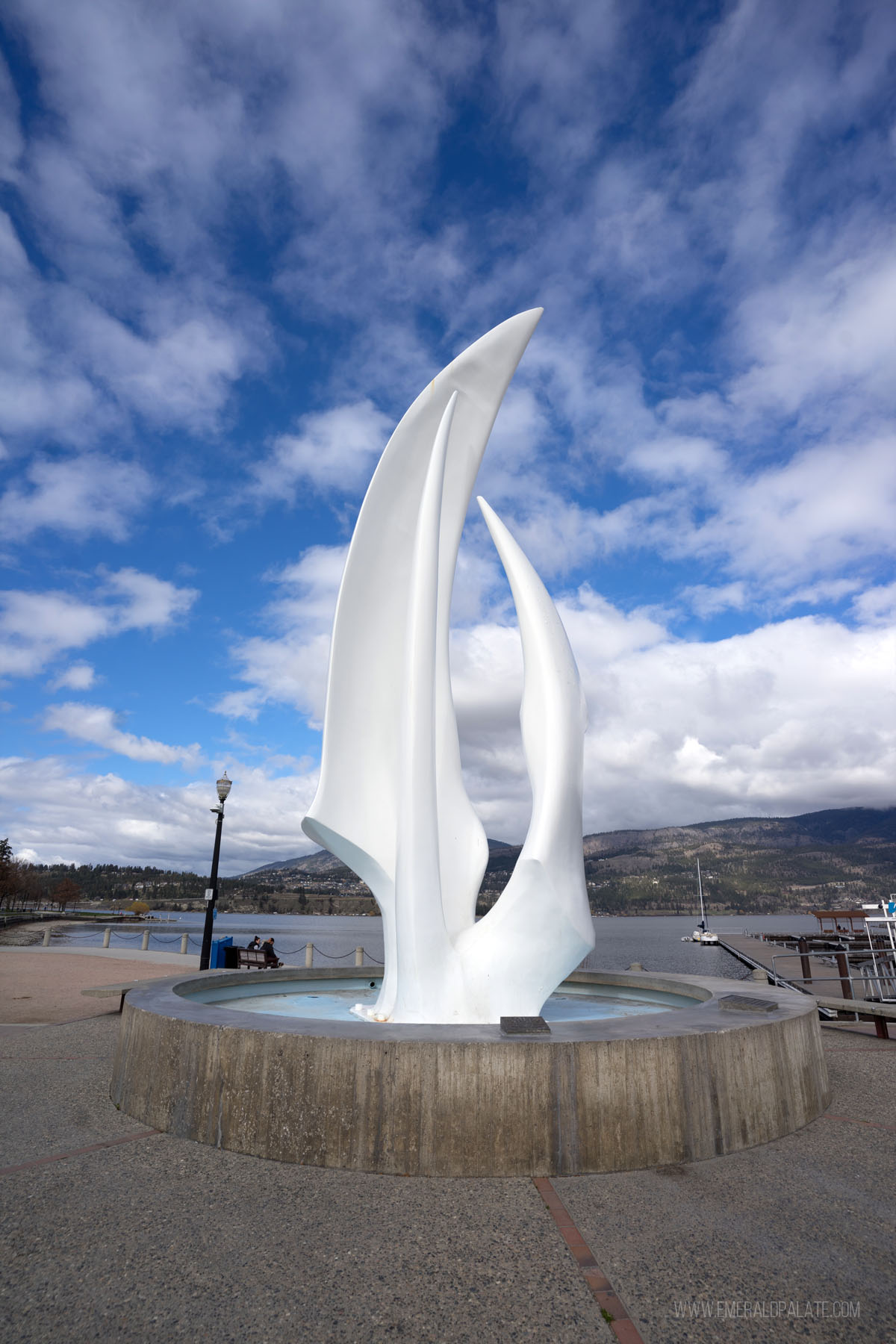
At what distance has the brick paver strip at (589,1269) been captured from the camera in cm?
292

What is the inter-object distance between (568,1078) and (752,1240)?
50.6 inches

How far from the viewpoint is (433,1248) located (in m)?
3.60

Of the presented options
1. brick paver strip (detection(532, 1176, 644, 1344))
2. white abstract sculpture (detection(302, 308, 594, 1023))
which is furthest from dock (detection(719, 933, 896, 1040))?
brick paver strip (detection(532, 1176, 644, 1344))

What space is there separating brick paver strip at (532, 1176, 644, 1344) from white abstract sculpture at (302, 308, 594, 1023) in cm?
314

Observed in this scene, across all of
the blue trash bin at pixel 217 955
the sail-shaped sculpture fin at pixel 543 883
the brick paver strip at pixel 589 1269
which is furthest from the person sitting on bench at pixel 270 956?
the brick paver strip at pixel 589 1269

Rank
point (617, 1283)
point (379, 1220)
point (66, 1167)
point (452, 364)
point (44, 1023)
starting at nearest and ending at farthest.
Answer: point (617, 1283) < point (379, 1220) < point (66, 1167) < point (452, 364) < point (44, 1023)

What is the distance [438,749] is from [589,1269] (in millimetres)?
6089

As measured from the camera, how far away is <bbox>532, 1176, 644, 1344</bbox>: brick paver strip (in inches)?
115

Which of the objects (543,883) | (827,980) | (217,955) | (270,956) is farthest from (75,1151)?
(827,980)

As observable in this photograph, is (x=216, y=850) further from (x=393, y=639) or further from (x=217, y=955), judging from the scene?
(x=393, y=639)

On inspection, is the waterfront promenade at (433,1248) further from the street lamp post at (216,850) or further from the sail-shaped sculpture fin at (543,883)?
the street lamp post at (216,850)

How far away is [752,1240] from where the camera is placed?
12.1 feet

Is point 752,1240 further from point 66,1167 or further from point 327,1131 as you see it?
point 66,1167

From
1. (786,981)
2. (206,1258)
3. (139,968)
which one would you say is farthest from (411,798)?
(139,968)
